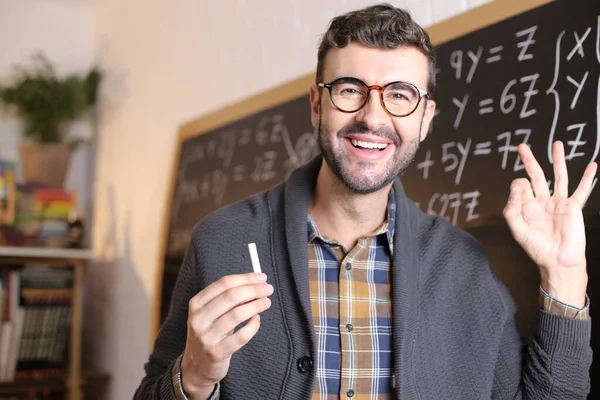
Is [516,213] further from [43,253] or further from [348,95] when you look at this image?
[43,253]

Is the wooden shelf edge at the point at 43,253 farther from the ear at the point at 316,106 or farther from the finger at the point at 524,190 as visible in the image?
the finger at the point at 524,190

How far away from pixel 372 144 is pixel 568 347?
53 centimetres

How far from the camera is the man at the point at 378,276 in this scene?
1.39 m

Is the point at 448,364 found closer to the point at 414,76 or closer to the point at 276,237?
the point at 276,237

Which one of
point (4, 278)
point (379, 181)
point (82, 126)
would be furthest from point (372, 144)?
point (82, 126)

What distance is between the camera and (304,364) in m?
1.41

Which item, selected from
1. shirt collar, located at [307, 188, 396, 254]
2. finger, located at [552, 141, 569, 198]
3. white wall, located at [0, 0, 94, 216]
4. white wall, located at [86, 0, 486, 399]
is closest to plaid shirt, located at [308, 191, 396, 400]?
shirt collar, located at [307, 188, 396, 254]

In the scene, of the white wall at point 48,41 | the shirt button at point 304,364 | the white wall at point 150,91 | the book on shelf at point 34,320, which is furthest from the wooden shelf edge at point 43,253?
the shirt button at point 304,364

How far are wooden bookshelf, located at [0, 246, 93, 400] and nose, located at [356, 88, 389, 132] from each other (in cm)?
246

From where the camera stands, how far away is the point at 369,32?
1.46m

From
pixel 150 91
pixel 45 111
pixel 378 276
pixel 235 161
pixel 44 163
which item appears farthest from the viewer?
pixel 45 111

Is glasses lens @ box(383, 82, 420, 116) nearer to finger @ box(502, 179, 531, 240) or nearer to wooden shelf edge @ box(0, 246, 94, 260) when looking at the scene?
finger @ box(502, 179, 531, 240)

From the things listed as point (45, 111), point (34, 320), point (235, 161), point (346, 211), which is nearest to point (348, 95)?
point (346, 211)

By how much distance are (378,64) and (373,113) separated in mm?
100
